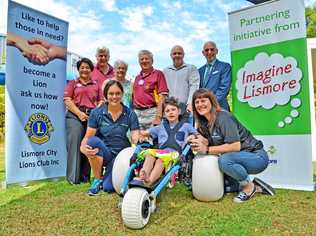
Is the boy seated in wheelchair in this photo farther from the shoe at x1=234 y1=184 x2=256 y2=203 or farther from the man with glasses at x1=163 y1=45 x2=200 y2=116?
the man with glasses at x1=163 y1=45 x2=200 y2=116

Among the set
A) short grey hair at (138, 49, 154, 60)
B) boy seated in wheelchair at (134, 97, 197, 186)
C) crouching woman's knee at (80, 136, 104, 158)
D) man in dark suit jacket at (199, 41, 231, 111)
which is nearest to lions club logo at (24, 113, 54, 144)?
crouching woman's knee at (80, 136, 104, 158)

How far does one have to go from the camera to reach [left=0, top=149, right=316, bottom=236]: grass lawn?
9.18 feet

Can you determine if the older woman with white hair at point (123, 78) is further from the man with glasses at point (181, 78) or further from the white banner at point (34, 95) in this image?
the white banner at point (34, 95)

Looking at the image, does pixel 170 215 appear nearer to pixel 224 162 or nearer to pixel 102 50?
pixel 224 162

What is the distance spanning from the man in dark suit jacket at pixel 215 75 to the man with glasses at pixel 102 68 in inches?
54.4

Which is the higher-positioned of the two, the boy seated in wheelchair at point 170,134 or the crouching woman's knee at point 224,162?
the boy seated in wheelchair at point 170,134

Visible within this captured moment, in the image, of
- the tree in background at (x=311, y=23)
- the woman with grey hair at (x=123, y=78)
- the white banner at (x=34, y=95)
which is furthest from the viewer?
the tree in background at (x=311, y=23)

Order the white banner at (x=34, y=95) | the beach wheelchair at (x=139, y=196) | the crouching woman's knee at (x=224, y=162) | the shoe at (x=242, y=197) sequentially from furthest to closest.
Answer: the white banner at (x=34, y=95)
the shoe at (x=242, y=197)
the crouching woman's knee at (x=224, y=162)
the beach wheelchair at (x=139, y=196)

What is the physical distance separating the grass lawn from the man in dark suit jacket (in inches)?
56.0

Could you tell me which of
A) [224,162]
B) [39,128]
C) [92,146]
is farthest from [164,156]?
[39,128]

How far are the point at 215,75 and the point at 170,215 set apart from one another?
7.25 ft

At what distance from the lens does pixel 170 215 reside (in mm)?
3174

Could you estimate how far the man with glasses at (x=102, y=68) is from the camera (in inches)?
192

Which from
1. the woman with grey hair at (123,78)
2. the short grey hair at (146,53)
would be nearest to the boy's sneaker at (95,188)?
the woman with grey hair at (123,78)
